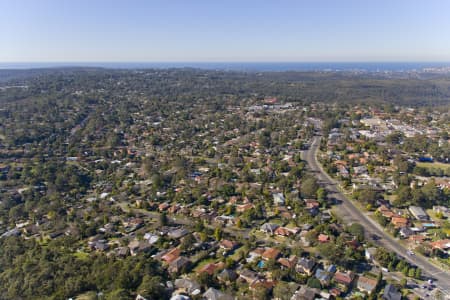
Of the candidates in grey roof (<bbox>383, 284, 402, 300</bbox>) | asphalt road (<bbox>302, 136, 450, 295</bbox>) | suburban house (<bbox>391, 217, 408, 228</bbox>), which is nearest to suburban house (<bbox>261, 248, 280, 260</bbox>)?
grey roof (<bbox>383, 284, 402, 300</bbox>)

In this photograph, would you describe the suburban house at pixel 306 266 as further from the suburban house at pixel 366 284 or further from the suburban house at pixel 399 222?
the suburban house at pixel 399 222

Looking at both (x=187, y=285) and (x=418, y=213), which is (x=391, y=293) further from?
(x=418, y=213)

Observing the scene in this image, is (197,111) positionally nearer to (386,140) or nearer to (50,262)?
(386,140)

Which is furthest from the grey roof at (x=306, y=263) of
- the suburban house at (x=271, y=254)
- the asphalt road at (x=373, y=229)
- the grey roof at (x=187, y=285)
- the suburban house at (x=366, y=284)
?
the grey roof at (x=187, y=285)

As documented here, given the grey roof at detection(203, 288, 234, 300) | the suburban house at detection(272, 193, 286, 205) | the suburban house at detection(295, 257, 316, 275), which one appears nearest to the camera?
the grey roof at detection(203, 288, 234, 300)

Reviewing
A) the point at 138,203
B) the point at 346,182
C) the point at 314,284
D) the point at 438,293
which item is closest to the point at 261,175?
the point at 346,182

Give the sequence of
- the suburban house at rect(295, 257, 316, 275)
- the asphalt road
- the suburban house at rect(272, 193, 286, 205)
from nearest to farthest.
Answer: the asphalt road, the suburban house at rect(295, 257, 316, 275), the suburban house at rect(272, 193, 286, 205)

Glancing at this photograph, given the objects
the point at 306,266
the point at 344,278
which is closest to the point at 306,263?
the point at 306,266

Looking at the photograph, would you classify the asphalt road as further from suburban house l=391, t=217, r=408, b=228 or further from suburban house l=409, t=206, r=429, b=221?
suburban house l=409, t=206, r=429, b=221
